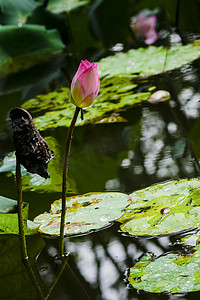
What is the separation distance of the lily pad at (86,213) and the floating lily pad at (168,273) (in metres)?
0.16

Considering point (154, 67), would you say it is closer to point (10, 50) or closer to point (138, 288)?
point (10, 50)

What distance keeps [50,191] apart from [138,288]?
1.60 ft

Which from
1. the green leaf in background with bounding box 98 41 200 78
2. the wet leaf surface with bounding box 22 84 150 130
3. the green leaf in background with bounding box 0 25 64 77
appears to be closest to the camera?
the wet leaf surface with bounding box 22 84 150 130

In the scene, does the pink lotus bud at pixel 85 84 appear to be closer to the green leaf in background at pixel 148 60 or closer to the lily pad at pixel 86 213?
the lily pad at pixel 86 213

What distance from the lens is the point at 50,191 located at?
118 cm

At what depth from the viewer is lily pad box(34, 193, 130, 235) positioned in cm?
94

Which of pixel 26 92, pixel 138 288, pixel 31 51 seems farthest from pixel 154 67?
pixel 138 288

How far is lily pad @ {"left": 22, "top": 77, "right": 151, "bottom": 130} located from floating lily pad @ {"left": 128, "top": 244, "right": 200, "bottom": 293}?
84 centimetres

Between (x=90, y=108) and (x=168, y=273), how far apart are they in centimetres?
106

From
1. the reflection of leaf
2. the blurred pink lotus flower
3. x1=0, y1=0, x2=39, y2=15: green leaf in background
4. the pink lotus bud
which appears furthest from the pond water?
x1=0, y1=0, x2=39, y2=15: green leaf in background

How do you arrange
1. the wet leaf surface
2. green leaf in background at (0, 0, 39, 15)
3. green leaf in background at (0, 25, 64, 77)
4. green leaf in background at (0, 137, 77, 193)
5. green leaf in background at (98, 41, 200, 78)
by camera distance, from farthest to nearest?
green leaf in background at (0, 0, 39, 15), green leaf in background at (0, 25, 64, 77), green leaf in background at (98, 41, 200, 78), the wet leaf surface, green leaf in background at (0, 137, 77, 193)

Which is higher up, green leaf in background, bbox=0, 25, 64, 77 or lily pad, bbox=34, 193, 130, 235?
lily pad, bbox=34, 193, 130, 235

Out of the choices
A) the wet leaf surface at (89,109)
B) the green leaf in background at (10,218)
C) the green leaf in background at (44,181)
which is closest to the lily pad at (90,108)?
the wet leaf surface at (89,109)

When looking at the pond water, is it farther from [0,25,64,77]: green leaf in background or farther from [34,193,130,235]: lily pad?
[0,25,64,77]: green leaf in background
